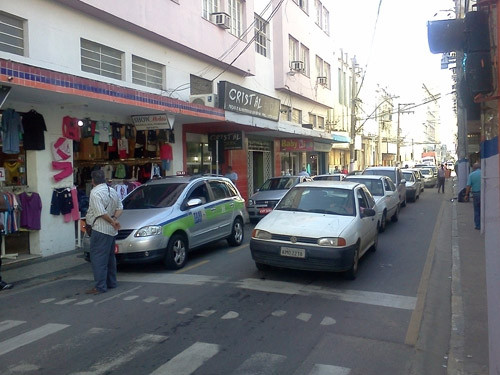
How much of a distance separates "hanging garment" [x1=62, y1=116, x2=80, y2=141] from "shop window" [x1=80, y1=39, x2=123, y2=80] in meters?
1.73

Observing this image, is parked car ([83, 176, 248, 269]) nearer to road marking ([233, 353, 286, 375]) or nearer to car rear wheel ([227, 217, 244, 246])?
car rear wheel ([227, 217, 244, 246])

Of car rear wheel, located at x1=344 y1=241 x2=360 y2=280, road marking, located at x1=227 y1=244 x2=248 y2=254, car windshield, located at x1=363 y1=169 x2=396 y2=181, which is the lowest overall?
road marking, located at x1=227 y1=244 x2=248 y2=254

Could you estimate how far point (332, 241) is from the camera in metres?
7.09

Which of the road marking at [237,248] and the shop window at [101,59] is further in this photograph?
the shop window at [101,59]

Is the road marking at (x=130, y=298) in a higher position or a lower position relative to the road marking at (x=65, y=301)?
higher

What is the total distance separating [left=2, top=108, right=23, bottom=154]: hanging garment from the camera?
9.41 m

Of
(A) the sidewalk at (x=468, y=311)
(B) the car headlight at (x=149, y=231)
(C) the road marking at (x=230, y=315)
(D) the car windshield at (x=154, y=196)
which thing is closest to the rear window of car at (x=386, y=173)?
(A) the sidewalk at (x=468, y=311)

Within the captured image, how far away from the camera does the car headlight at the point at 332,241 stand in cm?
708

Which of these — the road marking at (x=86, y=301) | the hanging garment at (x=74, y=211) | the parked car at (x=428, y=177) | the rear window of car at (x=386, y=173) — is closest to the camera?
the road marking at (x=86, y=301)

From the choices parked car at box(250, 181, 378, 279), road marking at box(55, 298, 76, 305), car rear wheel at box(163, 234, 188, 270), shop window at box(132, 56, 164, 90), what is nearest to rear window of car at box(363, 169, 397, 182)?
shop window at box(132, 56, 164, 90)

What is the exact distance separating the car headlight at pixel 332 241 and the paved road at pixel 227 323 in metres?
0.70

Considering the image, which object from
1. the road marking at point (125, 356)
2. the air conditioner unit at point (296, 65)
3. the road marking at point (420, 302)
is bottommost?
the road marking at point (420, 302)

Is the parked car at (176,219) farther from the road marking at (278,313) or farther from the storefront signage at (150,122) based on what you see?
the road marking at (278,313)

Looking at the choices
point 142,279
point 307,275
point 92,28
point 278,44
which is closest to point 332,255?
point 307,275
